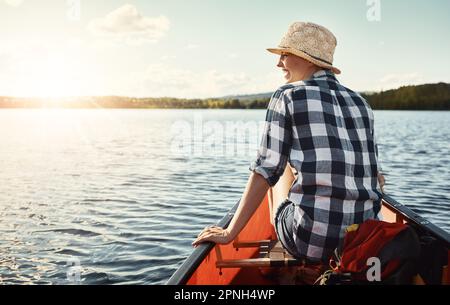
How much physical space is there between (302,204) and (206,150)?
25.0 metres

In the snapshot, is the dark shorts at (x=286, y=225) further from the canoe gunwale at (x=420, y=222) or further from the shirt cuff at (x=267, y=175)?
the canoe gunwale at (x=420, y=222)

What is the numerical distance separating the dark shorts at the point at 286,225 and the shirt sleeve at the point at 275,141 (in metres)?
0.32

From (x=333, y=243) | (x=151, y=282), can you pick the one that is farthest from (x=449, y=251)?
(x=151, y=282)

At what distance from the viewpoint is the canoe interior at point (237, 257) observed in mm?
3455

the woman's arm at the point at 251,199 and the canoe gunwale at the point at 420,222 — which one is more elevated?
the woman's arm at the point at 251,199

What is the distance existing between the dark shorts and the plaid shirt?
10 cm

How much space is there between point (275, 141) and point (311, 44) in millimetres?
668

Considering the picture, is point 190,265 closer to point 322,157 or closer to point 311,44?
point 322,157

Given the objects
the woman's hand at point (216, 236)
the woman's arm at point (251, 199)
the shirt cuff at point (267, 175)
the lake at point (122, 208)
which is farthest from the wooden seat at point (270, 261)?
the lake at point (122, 208)

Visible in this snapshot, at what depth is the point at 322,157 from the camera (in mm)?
2861

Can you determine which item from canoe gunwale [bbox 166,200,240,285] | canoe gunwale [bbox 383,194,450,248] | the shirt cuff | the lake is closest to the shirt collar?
the shirt cuff

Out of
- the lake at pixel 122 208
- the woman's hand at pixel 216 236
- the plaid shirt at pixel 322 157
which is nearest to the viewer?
the plaid shirt at pixel 322 157

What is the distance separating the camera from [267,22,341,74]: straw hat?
3123mm

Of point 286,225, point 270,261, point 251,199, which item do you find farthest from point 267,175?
point 270,261
